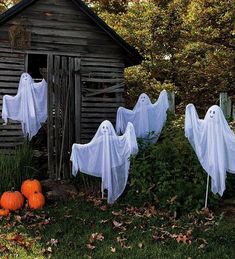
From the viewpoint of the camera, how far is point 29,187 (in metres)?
8.12

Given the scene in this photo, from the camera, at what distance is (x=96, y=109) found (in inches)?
498

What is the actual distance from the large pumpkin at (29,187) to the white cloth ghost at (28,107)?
2233 millimetres

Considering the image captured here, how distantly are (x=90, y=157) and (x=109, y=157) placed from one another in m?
0.37

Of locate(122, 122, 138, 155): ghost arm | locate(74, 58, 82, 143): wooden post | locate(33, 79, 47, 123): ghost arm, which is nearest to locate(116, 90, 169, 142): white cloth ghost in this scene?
locate(74, 58, 82, 143): wooden post

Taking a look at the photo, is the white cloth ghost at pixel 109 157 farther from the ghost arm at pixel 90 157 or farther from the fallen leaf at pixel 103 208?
the fallen leaf at pixel 103 208

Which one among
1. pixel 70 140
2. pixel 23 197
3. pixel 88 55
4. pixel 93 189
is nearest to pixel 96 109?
pixel 88 55

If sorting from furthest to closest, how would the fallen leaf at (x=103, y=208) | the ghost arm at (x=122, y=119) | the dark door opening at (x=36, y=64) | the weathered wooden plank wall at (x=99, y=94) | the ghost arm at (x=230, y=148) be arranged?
1. the dark door opening at (x=36, y=64)
2. the weathered wooden plank wall at (x=99, y=94)
3. the ghost arm at (x=122, y=119)
4. the fallen leaf at (x=103, y=208)
5. the ghost arm at (x=230, y=148)

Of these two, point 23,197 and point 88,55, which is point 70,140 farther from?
point 88,55

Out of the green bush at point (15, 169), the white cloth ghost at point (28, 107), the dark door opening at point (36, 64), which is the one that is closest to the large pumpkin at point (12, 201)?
the green bush at point (15, 169)

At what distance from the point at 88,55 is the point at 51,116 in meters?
3.53

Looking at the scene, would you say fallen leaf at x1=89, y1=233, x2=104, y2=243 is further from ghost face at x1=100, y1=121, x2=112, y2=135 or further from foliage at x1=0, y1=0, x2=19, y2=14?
foliage at x1=0, y1=0, x2=19, y2=14

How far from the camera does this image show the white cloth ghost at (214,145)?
274 inches

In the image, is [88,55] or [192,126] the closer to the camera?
[192,126]

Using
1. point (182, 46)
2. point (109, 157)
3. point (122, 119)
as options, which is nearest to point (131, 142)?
point (109, 157)
